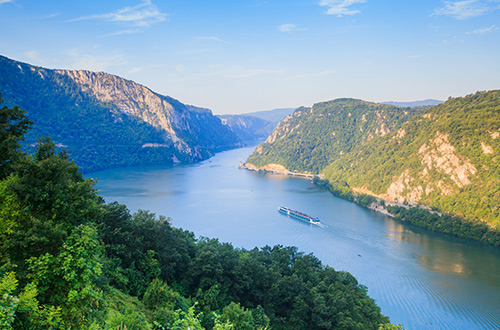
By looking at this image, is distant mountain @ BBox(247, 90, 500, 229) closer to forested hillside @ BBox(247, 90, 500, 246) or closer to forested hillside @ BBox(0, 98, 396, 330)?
forested hillside @ BBox(247, 90, 500, 246)

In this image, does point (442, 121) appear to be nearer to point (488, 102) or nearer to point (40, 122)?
point (488, 102)

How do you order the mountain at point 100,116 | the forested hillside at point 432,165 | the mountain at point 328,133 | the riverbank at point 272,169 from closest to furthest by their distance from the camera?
the forested hillside at point 432,165
the riverbank at point 272,169
the mountain at point 328,133
the mountain at point 100,116

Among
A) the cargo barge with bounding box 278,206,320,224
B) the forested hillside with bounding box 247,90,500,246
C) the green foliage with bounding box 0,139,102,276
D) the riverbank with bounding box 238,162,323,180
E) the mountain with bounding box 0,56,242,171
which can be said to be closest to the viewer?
the green foliage with bounding box 0,139,102,276

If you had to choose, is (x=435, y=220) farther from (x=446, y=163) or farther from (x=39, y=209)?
(x=39, y=209)

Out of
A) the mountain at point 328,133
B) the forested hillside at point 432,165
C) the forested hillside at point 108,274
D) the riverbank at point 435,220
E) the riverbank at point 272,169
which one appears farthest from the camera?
the mountain at point 328,133

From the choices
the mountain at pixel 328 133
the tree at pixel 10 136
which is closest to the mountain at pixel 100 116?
the mountain at pixel 328 133

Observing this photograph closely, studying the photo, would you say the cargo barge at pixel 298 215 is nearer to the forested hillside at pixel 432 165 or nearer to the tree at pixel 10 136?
the forested hillside at pixel 432 165

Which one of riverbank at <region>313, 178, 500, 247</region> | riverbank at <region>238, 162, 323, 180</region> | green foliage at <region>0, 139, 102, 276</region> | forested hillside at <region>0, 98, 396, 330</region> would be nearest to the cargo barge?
riverbank at <region>313, 178, 500, 247</region>
